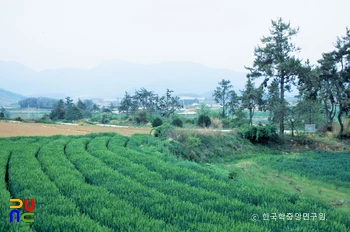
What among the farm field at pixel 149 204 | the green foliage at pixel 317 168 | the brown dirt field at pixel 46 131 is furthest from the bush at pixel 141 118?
the farm field at pixel 149 204

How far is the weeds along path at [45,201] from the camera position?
487 cm

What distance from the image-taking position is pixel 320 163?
53.5 feet

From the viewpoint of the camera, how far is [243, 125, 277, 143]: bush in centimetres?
2292

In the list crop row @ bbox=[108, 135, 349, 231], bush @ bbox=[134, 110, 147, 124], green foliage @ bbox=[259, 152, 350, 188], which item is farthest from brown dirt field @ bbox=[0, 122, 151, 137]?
crop row @ bbox=[108, 135, 349, 231]

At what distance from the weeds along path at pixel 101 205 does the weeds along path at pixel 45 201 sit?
0.77 feet

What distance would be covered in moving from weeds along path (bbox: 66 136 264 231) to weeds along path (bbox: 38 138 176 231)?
0.91 feet

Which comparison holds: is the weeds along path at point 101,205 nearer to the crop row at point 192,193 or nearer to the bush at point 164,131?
the crop row at point 192,193

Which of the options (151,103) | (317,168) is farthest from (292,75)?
(151,103)

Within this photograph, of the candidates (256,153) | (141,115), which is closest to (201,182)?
(256,153)

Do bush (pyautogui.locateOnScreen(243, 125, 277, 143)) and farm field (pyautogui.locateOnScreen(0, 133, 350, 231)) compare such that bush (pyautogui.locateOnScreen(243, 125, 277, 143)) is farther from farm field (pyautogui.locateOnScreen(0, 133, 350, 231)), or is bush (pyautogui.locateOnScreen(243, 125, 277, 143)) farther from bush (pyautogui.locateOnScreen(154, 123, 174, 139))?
farm field (pyautogui.locateOnScreen(0, 133, 350, 231))

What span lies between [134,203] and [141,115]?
4291 centimetres

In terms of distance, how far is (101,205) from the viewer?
5.89 meters

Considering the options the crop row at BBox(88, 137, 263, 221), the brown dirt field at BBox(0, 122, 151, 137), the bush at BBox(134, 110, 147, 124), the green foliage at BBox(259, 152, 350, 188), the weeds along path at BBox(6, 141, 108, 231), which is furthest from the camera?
the bush at BBox(134, 110, 147, 124)

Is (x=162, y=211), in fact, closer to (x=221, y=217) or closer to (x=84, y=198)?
(x=221, y=217)
